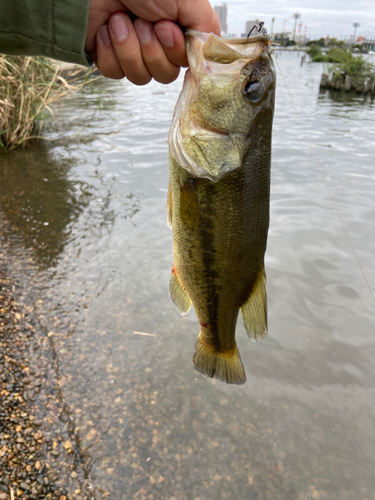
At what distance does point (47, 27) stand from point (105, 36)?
265 millimetres

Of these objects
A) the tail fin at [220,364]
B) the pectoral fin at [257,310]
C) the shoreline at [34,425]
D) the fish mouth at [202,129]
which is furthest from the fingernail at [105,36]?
the shoreline at [34,425]

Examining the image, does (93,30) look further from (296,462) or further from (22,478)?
(296,462)

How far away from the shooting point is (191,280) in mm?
2092

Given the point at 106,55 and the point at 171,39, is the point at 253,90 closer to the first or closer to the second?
the point at 171,39

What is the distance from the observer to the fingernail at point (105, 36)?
183 cm

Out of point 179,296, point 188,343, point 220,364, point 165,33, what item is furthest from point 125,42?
point 188,343

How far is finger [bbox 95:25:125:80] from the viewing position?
1841 mm

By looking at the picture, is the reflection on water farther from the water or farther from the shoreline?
the shoreline

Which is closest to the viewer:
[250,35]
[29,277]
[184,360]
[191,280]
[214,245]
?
[250,35]

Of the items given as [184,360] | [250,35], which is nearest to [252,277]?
[250,35]

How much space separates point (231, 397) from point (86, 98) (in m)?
15.7

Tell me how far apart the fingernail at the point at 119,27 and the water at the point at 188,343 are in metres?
2.77

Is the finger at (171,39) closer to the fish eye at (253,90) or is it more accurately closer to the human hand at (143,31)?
the human hand at (143,31)

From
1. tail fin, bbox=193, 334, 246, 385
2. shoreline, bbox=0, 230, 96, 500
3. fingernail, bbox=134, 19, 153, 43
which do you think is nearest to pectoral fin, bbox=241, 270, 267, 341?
tail fin, bbox=193, 334, 246, 385
